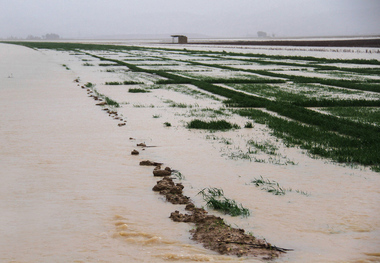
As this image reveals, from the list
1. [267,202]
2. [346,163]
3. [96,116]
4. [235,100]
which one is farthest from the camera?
[235,100]

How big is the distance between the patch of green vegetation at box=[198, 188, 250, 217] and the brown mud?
186mm

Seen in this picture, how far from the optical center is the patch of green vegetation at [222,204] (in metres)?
4.95

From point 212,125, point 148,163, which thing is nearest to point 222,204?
point 148,163

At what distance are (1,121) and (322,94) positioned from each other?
10006 mm

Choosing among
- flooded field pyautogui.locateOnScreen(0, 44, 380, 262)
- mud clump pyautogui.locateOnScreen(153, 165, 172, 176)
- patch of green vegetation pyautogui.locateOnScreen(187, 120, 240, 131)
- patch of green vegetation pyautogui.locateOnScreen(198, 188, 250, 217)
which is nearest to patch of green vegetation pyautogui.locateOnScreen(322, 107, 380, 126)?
flooded field pyautogui.locateOnScreen(0, 44, 380, 262)

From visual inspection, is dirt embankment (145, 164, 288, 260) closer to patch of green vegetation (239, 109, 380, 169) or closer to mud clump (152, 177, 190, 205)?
mud clump (152, 177, 190, 205)

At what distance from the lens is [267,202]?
17.4 ft

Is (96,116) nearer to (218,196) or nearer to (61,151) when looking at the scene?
(61,151)

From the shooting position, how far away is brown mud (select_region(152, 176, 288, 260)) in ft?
13.3

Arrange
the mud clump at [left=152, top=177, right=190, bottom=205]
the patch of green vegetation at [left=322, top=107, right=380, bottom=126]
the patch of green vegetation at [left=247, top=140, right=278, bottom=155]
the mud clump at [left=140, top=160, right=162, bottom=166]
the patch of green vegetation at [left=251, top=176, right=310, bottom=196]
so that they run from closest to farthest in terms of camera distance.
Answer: the mud clump at [left=152, top=177, right=190, bottom=205] → the patch of green vegetation at [left=251, top=176, right=310, bottom=196] → the mud clump at [left=140, top=160, right=162, bottom=166] → the patch of green vegetation at [left=247, top=140, right=278, bottom=155] → the patch of green vegetation at [left=322, top=107, right=380, bottom=126]

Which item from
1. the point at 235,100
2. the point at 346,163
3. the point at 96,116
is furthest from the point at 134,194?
the point at 235,100

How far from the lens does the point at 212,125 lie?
9.68 metres

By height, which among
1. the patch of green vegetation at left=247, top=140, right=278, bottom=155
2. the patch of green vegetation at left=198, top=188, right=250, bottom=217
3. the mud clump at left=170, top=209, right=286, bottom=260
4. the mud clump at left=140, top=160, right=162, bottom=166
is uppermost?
the patch of green vegetation at left=247, top=140, right=278, bottom=155

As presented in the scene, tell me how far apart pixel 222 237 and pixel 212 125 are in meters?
5.49
